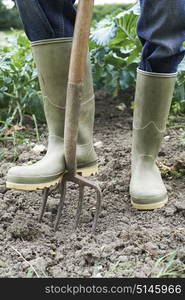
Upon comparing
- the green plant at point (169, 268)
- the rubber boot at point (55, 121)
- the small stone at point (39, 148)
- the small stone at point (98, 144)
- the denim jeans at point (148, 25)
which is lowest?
the small stone at point (98, 144)

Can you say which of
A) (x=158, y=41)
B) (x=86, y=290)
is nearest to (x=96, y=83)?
(x=158, y=41)

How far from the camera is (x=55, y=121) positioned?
2061mm

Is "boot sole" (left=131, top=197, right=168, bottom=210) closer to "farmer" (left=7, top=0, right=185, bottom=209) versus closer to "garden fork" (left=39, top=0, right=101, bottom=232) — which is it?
"farmer" (left=7, top=0, right=185, bottom=209)

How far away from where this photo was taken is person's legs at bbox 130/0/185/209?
1821 mm

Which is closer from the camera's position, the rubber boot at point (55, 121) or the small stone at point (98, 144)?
the rubber boot at point (55, 121)

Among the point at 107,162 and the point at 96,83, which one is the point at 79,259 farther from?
the point at 96,83

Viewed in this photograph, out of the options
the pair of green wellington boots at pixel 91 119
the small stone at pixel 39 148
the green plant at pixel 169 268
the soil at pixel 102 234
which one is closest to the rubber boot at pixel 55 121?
the pair of green wellington boots at pixel 91 119

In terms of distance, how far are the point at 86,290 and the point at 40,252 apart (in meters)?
0.31

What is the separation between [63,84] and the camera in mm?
2008

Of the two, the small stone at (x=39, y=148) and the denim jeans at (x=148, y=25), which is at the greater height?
the denim jeans at (x=148, y=25)

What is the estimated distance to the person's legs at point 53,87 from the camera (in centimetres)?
187

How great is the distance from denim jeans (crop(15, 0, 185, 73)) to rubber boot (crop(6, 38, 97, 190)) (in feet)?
0.17

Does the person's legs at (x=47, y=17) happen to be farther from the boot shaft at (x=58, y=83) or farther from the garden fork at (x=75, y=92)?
the garden fork at (x=75, y=92)

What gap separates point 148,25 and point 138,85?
10.4 inches
